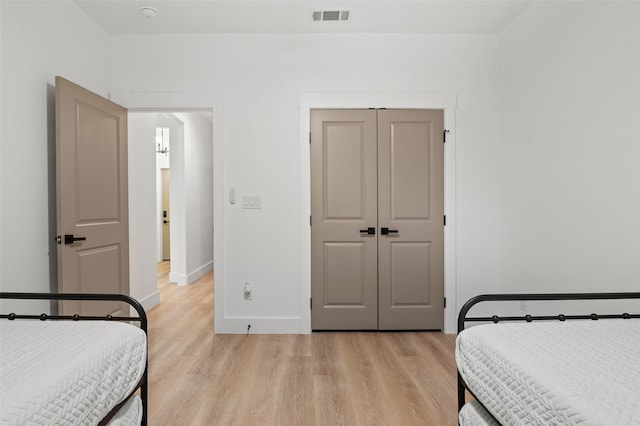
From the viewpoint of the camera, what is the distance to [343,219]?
10.8 ft

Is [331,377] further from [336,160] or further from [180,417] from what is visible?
[336,160]

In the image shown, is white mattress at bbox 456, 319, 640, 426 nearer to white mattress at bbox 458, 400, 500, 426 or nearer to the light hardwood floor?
white mattress at bbox 458, 400, 500, 426

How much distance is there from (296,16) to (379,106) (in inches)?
41.0

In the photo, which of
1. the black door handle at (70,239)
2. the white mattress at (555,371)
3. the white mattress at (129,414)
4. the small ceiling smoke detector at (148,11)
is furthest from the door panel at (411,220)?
the black door handle at (70,239)

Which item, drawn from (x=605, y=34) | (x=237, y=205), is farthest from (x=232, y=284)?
(x=605, y=34)

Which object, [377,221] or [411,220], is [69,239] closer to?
[377,221]

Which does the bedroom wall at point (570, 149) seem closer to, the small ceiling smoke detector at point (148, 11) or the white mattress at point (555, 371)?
the white mattress at point (555, 371)

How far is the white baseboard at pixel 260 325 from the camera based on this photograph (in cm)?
324

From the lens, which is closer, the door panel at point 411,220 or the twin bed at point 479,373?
the twin bed at point 479,373

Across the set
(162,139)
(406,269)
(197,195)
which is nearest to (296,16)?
(406,269)

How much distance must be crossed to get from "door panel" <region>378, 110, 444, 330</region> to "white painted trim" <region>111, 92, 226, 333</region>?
146 cm

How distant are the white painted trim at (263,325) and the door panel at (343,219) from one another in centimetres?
20

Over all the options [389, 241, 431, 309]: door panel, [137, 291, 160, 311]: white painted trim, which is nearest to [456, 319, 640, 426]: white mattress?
[389, 241, 431, 309]: door panel

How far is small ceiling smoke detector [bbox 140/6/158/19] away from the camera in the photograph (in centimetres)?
283
